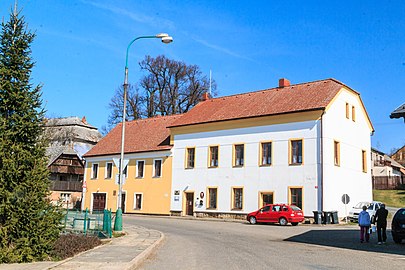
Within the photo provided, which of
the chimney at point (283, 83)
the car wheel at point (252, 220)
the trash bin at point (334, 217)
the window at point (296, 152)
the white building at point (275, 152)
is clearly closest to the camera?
the car wheel at point (252, 220)

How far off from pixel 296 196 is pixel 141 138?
65.0 ft

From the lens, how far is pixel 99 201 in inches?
1922

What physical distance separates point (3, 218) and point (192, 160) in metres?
29.8

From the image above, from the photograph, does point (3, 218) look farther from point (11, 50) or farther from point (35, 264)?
point (11, 50)

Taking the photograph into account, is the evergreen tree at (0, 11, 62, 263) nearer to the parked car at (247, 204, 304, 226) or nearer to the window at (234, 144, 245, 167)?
the parked car at (247, 204, 304, 226)

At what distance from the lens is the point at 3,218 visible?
39.4 ft

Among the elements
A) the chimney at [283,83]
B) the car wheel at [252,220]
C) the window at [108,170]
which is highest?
the chimney at [283,83]

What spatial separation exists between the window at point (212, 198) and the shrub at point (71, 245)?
22677mm

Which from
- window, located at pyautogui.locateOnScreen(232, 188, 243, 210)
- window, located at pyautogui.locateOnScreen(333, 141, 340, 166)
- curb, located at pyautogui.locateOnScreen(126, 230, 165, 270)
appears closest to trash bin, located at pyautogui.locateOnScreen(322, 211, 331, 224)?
window, located at pyautogui.locateOnScreen(333, 141, 340, 166)

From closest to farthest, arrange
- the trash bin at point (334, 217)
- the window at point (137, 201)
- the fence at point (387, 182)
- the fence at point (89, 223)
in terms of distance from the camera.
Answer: the fence at point (89, 223) < the trash bin at point (334, 217) < the window at point (137, 201) < the fence at point (387, 182)

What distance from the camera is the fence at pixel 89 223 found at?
17812 mm

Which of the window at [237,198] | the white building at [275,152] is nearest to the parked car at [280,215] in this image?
the white building at [275,152]

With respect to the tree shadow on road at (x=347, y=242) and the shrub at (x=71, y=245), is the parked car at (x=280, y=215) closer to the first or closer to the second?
the tree shadow on road at (x=347, y=242)

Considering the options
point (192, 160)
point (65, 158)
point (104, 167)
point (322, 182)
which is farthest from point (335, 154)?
point (65, 158)
